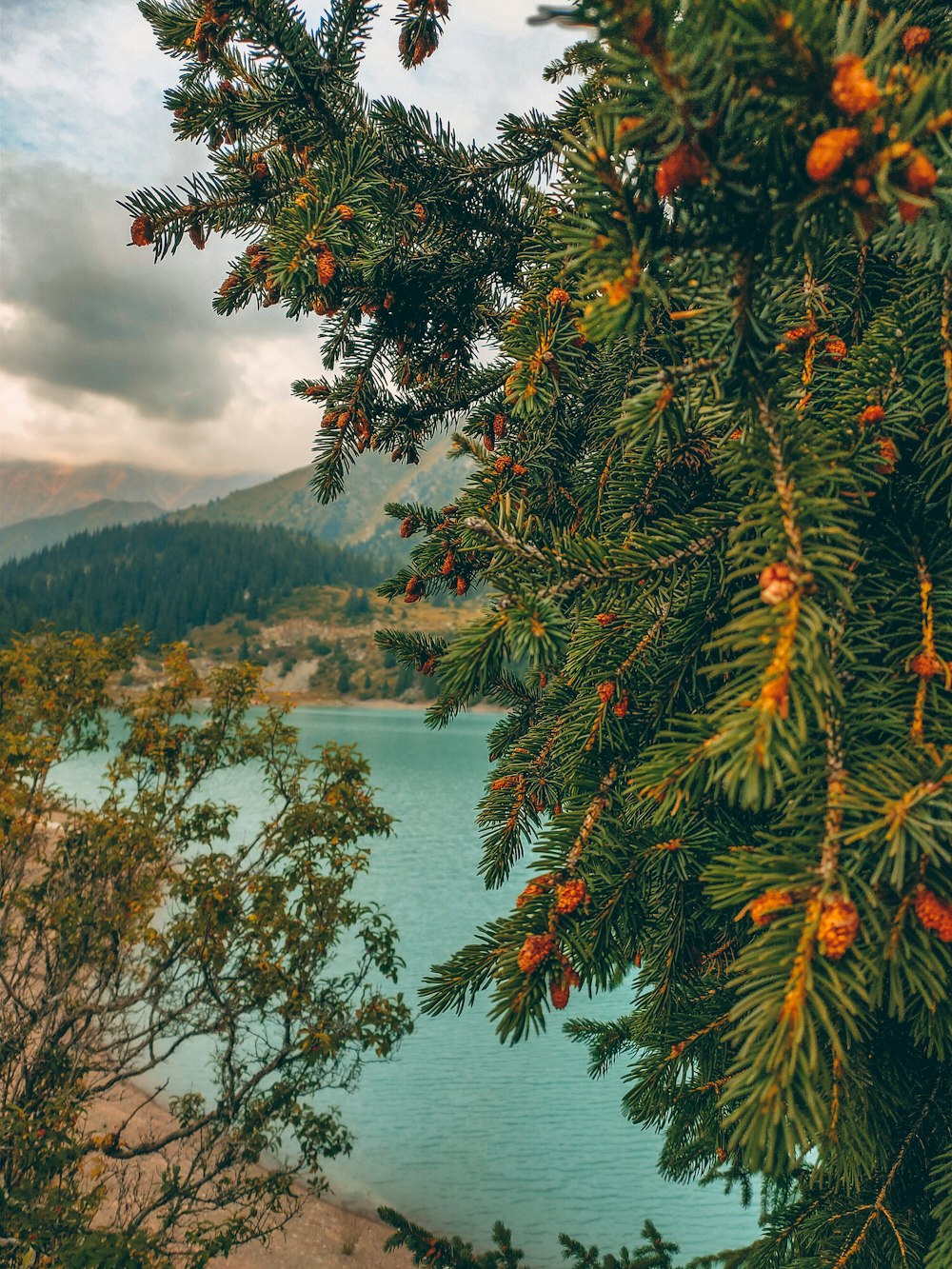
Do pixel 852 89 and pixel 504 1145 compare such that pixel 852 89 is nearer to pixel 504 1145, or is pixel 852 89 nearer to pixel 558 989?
pixel 558 989

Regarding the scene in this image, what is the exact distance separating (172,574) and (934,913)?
17598cm

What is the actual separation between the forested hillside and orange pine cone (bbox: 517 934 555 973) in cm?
14317

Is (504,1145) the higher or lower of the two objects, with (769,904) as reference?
lower

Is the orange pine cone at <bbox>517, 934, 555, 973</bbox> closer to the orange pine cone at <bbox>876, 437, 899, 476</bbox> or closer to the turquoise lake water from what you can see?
the orange pine cone at <bbox>876, 437, 899, 476</bbox>

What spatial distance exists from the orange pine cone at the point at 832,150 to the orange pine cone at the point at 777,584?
401 mm

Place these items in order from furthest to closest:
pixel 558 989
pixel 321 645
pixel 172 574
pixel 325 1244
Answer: pixel 172 574, pixel 321 645, pixel 325 1244, pixel 558 989

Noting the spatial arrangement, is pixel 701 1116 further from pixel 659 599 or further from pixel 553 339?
pixel 553 339

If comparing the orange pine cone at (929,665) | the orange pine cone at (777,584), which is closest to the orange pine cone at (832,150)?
the orange pine cone at (777,584)

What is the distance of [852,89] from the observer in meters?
0.72

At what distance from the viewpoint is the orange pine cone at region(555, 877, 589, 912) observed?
1.08 metres

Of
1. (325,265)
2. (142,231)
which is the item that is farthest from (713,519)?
(142,231)

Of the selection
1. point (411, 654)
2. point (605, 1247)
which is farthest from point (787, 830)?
point (605, 1247)

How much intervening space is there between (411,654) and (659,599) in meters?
1.12

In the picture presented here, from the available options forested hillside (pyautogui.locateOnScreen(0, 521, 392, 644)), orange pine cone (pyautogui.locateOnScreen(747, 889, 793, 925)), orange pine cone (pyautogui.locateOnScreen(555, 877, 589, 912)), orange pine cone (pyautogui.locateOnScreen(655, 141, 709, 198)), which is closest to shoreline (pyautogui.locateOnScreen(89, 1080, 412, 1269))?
orange pine cone (pyautogui.locateOnScreen(555, 877, 589, 912))
